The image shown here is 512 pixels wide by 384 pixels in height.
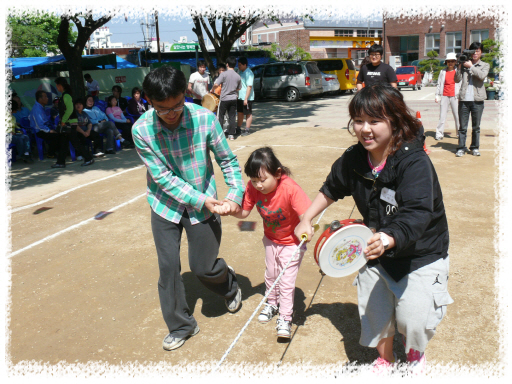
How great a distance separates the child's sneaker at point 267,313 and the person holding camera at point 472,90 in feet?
20.6

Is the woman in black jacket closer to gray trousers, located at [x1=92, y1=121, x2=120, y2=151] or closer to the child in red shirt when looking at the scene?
the child in red shirt

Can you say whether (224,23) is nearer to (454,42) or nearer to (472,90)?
(472,90)

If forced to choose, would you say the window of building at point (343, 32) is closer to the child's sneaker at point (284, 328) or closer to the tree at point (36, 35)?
the tree at point (36, 35)

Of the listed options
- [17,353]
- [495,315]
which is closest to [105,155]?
[17,353]

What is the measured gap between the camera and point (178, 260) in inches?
122

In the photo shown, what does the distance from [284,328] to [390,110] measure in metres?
1.73

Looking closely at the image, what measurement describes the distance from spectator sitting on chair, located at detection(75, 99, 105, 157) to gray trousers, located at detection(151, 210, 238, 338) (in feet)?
23.6

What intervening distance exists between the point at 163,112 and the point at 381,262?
62.1 inches

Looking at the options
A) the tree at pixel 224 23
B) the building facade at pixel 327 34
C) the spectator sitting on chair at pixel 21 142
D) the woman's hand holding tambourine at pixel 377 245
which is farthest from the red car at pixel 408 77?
the building facade at pixel 327 34

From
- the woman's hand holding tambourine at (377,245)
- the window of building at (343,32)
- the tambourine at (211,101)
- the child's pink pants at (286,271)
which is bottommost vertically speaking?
the child's pink pants at (286,271)

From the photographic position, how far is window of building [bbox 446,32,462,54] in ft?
138

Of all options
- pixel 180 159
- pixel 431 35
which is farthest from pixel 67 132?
pixel 431 35

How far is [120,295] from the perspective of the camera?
13.0ft

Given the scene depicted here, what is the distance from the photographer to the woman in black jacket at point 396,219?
2.17 meters
